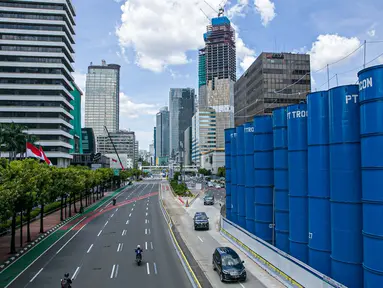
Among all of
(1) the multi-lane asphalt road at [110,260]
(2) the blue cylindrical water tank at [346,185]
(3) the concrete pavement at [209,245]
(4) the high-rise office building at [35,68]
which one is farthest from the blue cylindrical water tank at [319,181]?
(4) the high-rise office building at [35,68]

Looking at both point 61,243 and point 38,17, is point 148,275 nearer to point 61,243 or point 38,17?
point 61,243

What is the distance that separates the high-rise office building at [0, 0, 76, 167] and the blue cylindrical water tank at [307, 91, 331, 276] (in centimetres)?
9508

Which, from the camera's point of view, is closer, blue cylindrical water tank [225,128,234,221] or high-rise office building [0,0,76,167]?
blue cylindrical water tank [225,128,234,221]

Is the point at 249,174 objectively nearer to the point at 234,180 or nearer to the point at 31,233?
the point at 234,180

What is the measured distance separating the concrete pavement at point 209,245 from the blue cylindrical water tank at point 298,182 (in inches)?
105

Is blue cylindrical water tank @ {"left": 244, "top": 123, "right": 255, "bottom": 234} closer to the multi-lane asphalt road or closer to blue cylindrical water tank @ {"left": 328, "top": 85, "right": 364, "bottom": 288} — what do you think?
the multi-lane asphalt road

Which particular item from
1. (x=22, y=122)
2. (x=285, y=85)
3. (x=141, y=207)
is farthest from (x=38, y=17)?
(x=285, y=85)

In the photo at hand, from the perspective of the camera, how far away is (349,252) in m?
16.8

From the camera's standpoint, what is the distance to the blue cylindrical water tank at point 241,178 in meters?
32.6

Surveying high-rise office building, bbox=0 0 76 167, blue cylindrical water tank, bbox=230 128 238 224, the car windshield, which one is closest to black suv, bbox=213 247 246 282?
the car windshield

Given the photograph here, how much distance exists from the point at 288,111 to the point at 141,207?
47.2m

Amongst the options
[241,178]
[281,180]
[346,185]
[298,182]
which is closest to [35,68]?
[241,178]

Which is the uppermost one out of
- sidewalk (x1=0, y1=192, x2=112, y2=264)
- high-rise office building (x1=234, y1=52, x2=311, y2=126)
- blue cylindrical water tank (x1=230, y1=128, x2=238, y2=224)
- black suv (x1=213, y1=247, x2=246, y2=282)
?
high-rise office building (x1=234, y1=52, x2=311, y2=126)

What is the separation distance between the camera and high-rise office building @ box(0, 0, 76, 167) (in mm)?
100812
